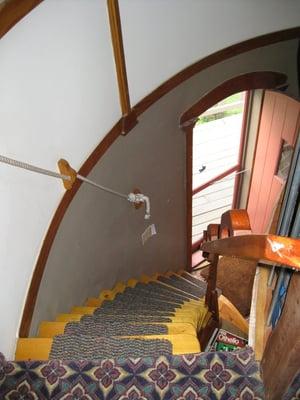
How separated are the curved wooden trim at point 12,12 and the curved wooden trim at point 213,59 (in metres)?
1.44

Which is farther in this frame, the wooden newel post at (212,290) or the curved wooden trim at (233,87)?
the curved wooden trim at (233,87)

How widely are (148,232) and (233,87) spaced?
5.60ft

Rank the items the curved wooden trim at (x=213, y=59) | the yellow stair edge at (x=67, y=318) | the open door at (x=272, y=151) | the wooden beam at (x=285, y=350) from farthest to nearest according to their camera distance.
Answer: the open door at (x=272, y=151) → the curved wooden trim at (x=213, y=59) → the yellow stair edge at (x=67, y=318) → the wooden beam at (x=285, y=350)

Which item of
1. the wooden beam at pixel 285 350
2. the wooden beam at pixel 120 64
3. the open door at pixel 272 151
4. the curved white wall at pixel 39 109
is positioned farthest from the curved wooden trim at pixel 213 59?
the wooden beam at pixel 285 350

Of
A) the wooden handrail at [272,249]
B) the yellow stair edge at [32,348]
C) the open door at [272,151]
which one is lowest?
the yellow stair edge at [32,348]

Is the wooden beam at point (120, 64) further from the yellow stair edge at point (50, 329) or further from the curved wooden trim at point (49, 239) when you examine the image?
the yellow stair edge at point (50, 329)

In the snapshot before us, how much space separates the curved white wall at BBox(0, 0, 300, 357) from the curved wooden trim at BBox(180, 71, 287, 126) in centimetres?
74

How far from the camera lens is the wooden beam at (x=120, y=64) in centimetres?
226

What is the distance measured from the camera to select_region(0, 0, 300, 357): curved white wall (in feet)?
5.61

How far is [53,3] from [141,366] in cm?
163

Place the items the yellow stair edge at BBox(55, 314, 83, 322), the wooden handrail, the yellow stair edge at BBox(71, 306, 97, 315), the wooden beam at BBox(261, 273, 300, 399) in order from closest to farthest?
1. the wooden handrail
2. the wooden beam at BBox(261, 273, 300, 399)
3. the yellow stair edge at BBox(55, 314, 83, 322)
4. the yellow stair edge at BBox(71, 306, 97, 315)

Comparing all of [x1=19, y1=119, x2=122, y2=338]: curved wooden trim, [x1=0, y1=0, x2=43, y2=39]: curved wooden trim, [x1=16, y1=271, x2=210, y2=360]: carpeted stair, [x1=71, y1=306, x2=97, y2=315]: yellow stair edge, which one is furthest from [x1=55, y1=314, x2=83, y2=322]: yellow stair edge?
[x1=0, y1=0, x2=43, y2=39]: curved wooden trim

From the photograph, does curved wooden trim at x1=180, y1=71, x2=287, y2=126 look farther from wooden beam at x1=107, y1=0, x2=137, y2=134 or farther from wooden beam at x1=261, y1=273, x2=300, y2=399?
wooden beam at x1=261, y1=273, x2=300, y2=399

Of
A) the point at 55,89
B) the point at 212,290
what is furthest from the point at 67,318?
the point at 55,89
